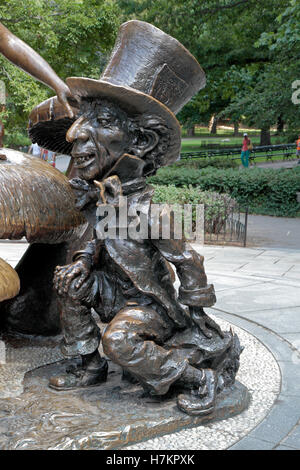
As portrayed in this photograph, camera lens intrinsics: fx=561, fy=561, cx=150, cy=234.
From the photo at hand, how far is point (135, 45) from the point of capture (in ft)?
10.4

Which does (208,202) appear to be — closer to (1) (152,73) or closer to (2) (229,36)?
(1) (152,73)

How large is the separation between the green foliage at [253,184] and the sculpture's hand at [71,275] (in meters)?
11.3

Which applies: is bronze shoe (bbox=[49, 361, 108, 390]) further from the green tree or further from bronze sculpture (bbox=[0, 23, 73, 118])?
the green tree

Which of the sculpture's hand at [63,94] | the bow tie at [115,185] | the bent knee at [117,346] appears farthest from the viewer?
the sculpture's hand at [63,94]

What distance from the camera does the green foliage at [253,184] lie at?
46.4 feet

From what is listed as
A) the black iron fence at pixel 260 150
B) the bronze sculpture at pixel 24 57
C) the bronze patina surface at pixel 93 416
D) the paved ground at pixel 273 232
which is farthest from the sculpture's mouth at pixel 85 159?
the black iron fence at pixel 260 150

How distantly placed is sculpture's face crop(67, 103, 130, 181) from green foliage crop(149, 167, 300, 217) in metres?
11.3

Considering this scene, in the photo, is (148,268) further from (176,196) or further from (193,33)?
(193,33)

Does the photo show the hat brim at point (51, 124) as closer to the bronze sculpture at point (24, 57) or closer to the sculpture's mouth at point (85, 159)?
the bronze sculpture at point (24, 57)

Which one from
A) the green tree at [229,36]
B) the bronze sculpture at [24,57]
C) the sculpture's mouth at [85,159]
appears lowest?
the sculpture's mouth at [85,159]

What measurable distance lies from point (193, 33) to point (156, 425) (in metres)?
17.3

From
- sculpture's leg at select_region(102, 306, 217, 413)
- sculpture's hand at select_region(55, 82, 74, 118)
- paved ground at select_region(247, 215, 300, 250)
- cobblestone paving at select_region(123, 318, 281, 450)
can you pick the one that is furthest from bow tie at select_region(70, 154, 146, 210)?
paved ground at select_region(247, 215, 300, 250)

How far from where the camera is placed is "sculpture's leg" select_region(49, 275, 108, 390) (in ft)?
10.0
